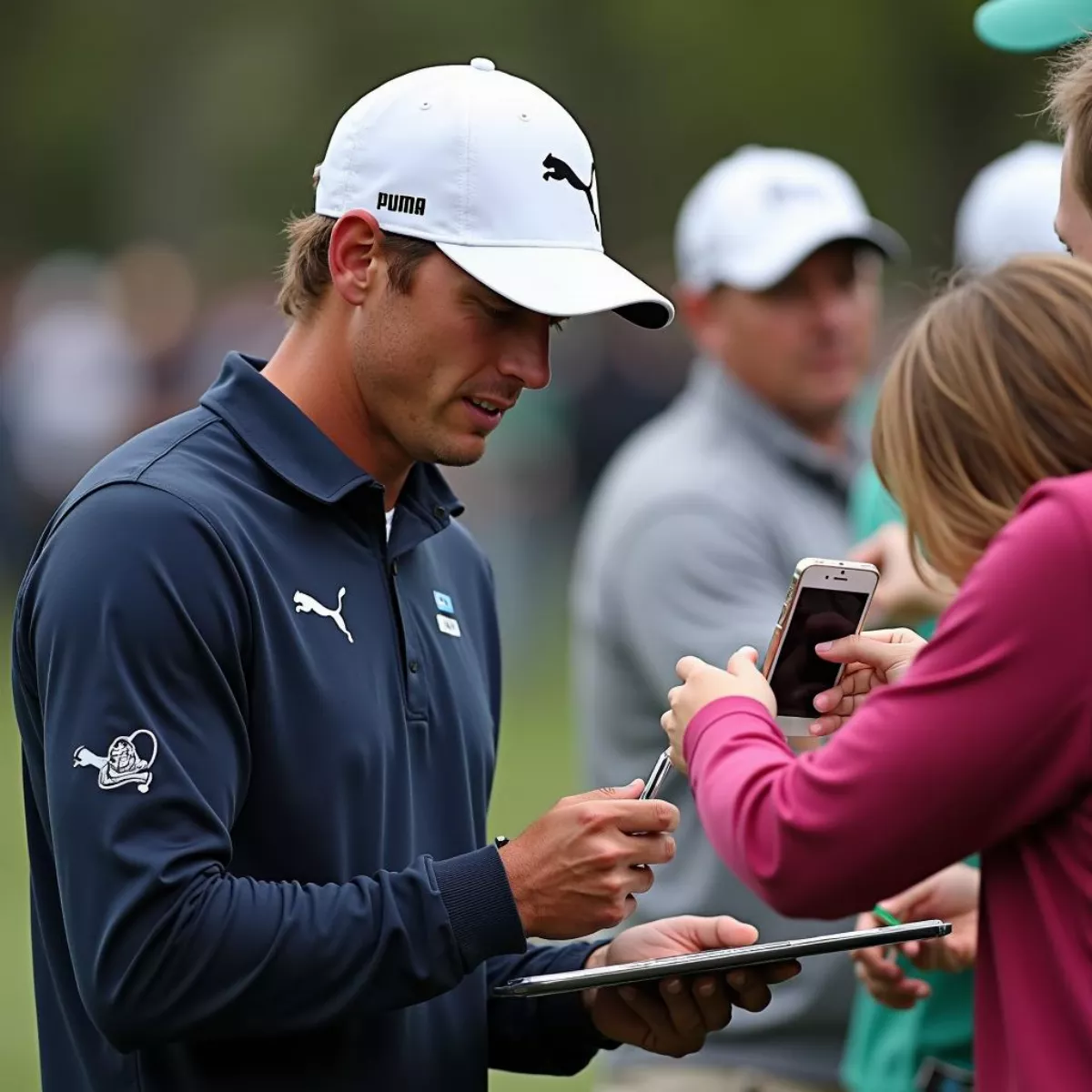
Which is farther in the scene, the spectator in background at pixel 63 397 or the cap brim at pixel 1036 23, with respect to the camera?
the spectator in background at pixel 63 397

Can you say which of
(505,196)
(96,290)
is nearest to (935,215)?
(96,290)

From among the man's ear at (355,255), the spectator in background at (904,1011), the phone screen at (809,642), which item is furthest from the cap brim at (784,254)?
the phone screen at (809,642)

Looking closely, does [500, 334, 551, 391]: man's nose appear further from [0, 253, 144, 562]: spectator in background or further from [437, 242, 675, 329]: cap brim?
[0, 253, 144, 562]: spectator in background

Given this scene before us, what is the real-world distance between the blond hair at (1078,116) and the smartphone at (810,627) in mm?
703

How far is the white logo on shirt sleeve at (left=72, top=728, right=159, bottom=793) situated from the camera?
9.09 feet

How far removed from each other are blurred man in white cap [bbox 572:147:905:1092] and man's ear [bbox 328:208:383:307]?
1.86m

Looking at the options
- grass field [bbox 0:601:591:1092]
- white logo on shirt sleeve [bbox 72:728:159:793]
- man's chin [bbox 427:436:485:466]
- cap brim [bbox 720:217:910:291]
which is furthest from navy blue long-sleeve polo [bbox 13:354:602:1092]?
grass field [bbox 0:601:591:1092]

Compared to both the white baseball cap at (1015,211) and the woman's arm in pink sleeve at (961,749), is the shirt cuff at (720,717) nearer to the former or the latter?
the woman's arm in pink sleeve at (961,749)

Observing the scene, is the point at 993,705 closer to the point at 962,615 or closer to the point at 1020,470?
the point at 962,615

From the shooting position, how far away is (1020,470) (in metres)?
2.70

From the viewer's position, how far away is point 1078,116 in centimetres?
317

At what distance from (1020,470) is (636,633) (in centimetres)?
249

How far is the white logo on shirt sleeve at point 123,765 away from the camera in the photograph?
277 centimetres

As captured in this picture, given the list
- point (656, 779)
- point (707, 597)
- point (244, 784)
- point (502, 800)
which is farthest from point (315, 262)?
point (502, 800)
